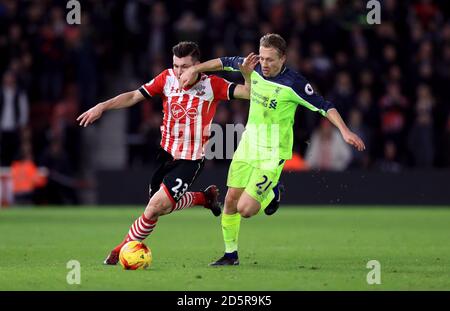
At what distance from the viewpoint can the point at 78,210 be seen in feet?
67.1

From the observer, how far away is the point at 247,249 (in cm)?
1263

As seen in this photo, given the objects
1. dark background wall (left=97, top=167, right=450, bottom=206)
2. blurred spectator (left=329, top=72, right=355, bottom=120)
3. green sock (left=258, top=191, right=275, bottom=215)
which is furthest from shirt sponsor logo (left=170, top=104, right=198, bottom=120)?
blurred spectator (left=329, top=72, right=355, bottom=120)

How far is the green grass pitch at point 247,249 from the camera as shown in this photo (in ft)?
30.0

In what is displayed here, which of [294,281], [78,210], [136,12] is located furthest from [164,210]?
[136,12]

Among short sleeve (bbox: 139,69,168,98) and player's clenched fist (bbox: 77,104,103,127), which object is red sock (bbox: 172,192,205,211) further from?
player's clenched fist (bbox: 77,104,103,127)

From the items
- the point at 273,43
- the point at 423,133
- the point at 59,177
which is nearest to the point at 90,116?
the point at 273,43

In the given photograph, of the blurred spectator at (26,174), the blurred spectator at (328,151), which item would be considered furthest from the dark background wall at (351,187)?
the blurred spectator at (26,174)

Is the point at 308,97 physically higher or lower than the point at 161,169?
higher

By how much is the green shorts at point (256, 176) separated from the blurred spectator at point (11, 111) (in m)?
11.1

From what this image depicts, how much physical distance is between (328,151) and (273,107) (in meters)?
11.0

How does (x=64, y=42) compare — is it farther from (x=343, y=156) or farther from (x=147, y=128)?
(x=343, y=156)

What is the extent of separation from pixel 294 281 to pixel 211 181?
11662 mm

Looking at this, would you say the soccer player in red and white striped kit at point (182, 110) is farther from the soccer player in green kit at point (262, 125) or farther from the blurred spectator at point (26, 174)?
the blurred spectator at point (26, 174)

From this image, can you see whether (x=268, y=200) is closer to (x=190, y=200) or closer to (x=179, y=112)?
(x=190, y=200)
